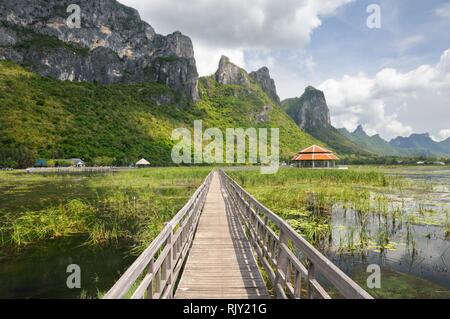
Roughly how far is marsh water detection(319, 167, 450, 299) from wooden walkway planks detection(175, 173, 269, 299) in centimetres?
291

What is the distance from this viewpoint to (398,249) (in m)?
9.76

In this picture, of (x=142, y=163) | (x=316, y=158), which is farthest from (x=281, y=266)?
(x=142, y=163)

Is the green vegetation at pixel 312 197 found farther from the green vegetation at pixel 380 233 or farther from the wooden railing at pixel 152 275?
the wooden railing at pixel 152 275

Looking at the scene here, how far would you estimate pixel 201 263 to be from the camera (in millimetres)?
6832

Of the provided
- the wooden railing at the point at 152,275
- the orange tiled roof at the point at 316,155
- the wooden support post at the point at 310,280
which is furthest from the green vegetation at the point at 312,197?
the orange tiled roof at the point at 316,155

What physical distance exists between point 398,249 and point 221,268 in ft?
21.6

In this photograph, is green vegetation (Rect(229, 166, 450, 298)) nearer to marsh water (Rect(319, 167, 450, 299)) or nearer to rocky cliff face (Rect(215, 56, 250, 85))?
marsh water (Rect(319, 167, 450, 299))

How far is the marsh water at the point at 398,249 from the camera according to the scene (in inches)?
287

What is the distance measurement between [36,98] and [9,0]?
82.2 m

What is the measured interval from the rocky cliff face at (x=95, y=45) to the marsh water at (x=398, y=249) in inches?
5278

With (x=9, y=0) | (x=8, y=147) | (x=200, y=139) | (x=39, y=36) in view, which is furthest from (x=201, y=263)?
(x=9, y=0)

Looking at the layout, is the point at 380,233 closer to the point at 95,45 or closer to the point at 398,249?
the point at 398,249

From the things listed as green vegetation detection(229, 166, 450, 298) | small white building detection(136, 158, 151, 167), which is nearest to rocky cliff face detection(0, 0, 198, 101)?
small white building detection(136, 158, 151, 167)

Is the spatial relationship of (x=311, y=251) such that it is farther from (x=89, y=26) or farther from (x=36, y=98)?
(x=89, y=26)
